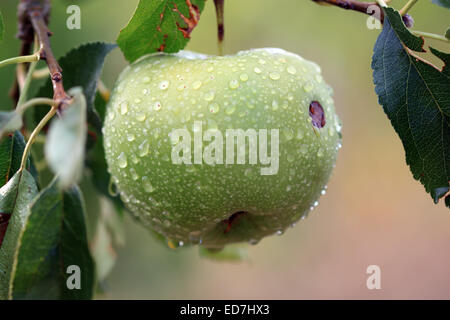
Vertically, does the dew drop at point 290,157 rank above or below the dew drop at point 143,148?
below

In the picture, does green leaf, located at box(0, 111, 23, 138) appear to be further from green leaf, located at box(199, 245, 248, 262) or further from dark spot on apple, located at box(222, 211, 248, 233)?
green leaf, located at box(199, 245, 248, 262)

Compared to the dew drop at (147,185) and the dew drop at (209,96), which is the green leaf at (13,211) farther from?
the dew drop at (209,96)

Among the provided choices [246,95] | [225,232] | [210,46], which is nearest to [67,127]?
[246,95]

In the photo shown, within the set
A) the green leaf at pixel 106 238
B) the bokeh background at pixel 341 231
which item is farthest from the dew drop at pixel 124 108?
the bokeh background at pixel 341 231

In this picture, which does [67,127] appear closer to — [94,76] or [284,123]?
[284,123]

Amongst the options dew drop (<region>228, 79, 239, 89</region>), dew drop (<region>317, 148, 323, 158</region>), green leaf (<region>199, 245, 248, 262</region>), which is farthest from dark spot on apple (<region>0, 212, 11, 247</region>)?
green leaf (<region>199, 245, 248, 262</region>)
